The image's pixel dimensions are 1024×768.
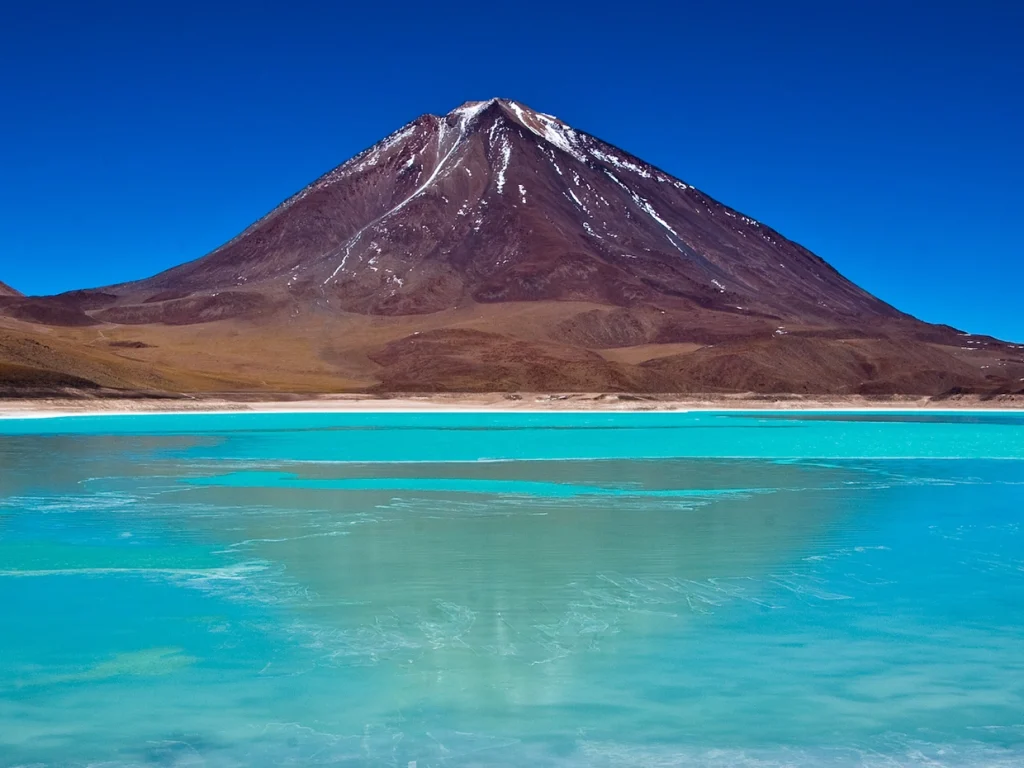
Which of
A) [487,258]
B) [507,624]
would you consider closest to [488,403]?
[507,624]

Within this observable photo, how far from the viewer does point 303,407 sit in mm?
73875

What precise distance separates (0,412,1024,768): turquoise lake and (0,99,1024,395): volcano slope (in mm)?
52853

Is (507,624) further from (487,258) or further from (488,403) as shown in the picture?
(487,258)

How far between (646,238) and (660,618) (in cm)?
18035

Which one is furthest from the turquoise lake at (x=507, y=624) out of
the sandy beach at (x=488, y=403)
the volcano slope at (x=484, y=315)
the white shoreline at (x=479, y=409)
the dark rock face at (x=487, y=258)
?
the dark rock face at (x=487, y=258)

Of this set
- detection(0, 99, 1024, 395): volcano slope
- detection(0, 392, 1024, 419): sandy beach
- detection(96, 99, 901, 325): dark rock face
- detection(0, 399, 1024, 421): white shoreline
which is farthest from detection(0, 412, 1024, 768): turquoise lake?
detection(96, 99, 901, 325): dark rock face

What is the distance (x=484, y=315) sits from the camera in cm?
14650

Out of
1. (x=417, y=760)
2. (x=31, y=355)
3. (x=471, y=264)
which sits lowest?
(x=417, y=760)

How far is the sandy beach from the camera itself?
207 feet

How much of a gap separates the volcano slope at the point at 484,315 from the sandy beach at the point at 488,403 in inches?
167

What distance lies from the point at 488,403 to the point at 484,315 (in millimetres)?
65797

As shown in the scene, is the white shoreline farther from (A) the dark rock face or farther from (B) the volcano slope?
(A) the dark rock face

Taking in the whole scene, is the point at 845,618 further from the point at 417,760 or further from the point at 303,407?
the point at 303,407

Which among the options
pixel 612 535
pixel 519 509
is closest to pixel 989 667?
pixel 612 535
